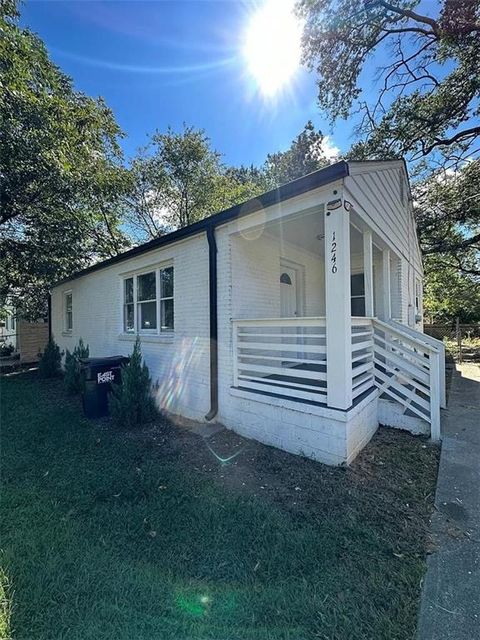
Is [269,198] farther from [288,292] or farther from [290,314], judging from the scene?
[290,314]

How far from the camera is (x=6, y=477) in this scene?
3.55m

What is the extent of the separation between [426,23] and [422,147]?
357 centimetres

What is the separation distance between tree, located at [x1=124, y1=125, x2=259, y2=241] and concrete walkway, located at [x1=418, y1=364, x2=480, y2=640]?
16307 mm

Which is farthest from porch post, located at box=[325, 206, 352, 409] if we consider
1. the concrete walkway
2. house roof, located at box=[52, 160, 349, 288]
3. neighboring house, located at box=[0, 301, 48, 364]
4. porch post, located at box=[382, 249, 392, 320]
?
neighboring house, located at box=[0, 301, 48, 364]

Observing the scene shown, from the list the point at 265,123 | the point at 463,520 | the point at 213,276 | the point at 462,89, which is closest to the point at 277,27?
the point at 265,123

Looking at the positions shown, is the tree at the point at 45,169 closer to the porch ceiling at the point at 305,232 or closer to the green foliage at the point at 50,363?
the green foliage at the point at 50,363

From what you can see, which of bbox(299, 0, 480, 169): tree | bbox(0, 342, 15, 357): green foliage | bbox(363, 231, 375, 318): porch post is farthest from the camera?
bbox(0, 342, 15, 357): green foliage

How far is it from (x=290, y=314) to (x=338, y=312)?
3.79 meters

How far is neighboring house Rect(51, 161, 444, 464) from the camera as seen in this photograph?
370 cm

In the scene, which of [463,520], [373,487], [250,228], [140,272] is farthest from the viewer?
[140,272]

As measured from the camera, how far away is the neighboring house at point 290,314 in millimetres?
3703

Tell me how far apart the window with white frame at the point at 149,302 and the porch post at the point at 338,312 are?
349 centimetres

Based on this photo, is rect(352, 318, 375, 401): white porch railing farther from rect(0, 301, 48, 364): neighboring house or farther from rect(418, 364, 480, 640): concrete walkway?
rect(0, 301, 48, 364): neighboring house

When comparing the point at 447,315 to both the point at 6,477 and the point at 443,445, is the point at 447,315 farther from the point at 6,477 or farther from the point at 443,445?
the point at 6,477
